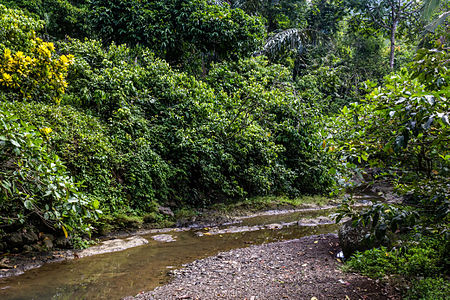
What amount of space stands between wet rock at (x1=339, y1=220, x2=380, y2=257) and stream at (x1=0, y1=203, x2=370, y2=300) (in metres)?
2.59

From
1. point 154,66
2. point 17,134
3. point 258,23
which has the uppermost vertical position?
point 258,23

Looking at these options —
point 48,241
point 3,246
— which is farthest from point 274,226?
point 3,246

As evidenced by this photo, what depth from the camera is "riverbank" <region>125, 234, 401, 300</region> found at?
408cm

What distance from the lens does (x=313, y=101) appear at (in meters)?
14.1

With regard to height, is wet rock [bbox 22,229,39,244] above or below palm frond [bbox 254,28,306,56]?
below

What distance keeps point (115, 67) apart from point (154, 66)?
1421mm

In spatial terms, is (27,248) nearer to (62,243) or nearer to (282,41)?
(62,243)

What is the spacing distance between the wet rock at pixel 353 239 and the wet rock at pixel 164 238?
13.2ft

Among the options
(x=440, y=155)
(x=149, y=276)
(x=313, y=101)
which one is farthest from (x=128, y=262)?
(x=313, y=101)

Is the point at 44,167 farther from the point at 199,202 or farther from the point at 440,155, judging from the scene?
the point at 199,202

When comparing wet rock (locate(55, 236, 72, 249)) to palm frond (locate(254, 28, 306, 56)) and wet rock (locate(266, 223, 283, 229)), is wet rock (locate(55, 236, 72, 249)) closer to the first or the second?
wet rock (locate(266, 223, 283, 229))

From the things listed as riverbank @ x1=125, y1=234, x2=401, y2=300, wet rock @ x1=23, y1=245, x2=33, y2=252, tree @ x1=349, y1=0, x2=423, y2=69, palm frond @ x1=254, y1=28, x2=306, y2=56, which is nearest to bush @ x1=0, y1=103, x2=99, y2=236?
riverbank @ x1=125, y1=234, x2=401, y2=300

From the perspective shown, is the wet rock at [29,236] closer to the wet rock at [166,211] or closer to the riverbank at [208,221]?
the riverbank at [208,221]

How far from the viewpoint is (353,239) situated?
5.39 metres
